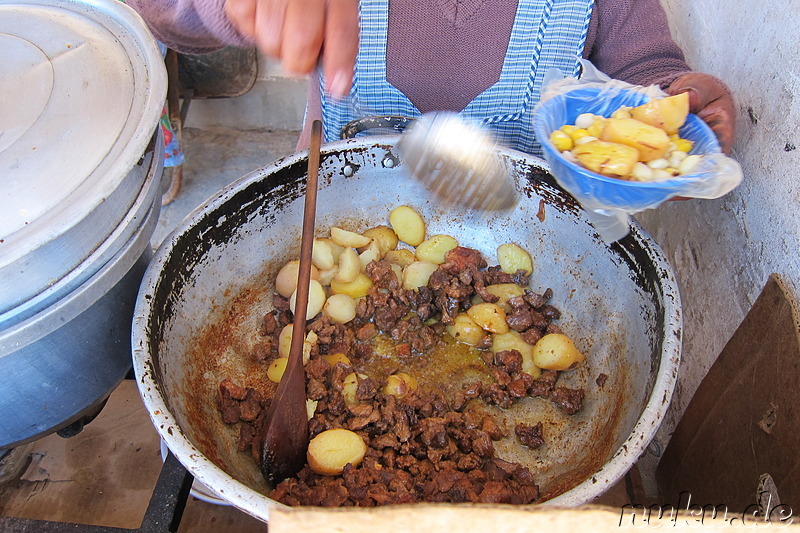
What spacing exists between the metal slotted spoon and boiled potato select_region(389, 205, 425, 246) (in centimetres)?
31

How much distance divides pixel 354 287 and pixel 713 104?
2.75 ft

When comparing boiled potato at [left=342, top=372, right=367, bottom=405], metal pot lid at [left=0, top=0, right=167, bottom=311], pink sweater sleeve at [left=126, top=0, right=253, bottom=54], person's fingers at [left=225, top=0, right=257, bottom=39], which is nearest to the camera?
metal pot lid at [left=0, top=0, right=167, bottom=311]

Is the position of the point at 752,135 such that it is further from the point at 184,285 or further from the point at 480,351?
the point at 184,285

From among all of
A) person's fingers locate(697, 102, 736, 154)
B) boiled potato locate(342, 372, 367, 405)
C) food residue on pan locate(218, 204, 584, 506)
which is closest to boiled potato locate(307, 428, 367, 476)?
food residue on pan locate(218, 204, 584, 506)

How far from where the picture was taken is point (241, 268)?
4.49ft

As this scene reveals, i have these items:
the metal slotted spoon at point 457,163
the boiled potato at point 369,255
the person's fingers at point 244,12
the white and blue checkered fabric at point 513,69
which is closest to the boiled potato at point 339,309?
the boiled potato at point 369,255

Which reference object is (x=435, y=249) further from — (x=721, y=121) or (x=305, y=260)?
(x=721, y=121)

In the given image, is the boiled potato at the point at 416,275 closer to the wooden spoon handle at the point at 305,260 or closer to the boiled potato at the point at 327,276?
the boiled potato at the point at 327,276

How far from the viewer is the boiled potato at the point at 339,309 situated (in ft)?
4.46

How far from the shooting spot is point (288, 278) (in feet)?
4.54

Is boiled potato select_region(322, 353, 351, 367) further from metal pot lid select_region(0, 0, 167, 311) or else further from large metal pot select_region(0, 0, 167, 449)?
metal pot lid select_region(0, 0, 167, 311)

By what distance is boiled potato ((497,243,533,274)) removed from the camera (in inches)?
57.1

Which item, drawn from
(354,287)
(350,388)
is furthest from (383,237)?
(350,388)

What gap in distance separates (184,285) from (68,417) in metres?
0.31
